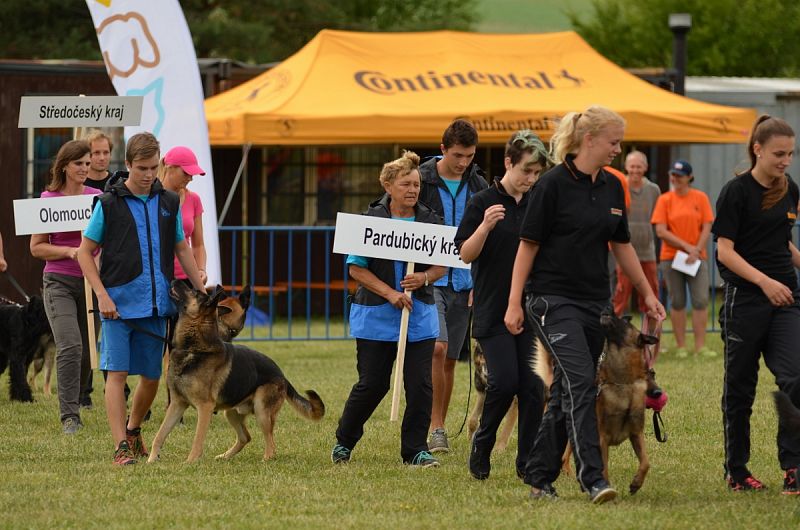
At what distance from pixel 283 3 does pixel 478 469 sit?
28.5 meters

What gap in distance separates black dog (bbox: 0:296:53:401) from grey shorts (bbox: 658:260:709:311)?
617 cm

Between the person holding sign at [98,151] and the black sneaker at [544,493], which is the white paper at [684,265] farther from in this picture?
the black sneaker at [544,493]

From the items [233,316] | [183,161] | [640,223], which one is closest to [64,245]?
[183,161]

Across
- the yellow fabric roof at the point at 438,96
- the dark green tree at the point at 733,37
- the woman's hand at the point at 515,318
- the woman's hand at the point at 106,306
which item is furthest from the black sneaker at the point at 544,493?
the dark green tree at the point at 733,37

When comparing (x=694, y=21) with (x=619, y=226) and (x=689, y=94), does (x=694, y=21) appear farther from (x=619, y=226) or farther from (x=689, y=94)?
(x=619, y=226)

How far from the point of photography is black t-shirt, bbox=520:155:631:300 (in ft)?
19.1

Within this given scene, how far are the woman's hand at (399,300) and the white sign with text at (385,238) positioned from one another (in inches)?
7.6

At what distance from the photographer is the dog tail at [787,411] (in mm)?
5797

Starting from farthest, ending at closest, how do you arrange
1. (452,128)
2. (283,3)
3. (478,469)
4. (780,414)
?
(283,3)
(452,128)
(478,469)
(780,414)

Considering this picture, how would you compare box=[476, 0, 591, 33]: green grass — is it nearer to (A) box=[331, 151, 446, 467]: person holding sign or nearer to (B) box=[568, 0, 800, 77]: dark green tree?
(B) box=[568, 0, 800, 77]: dark green tree

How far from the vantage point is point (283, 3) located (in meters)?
34.1

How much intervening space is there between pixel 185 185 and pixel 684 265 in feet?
20.4

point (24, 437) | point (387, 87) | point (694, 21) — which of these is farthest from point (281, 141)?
point (694, 21)

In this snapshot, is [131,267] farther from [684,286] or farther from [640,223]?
[684,286]
